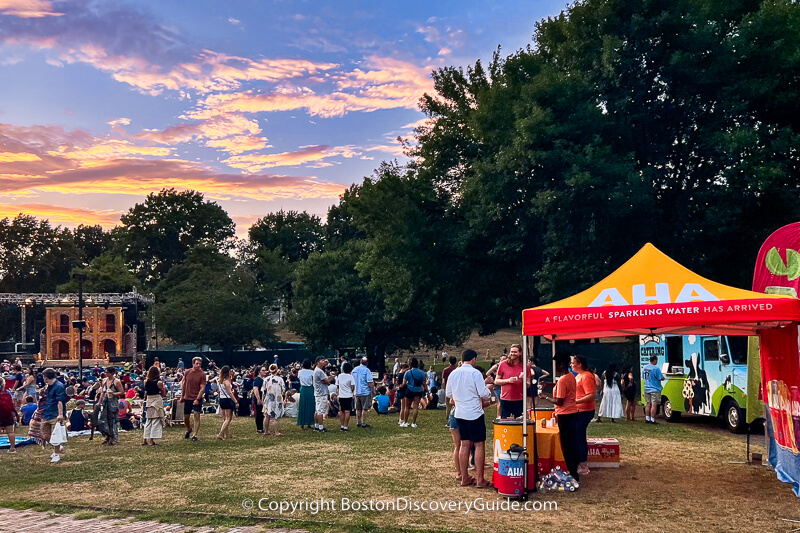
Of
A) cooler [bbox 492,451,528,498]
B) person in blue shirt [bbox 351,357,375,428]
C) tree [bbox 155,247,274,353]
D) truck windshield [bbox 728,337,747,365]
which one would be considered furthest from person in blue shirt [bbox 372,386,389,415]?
tree [bbox 155,247,274,353]

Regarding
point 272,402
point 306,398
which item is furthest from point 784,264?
point 306,398

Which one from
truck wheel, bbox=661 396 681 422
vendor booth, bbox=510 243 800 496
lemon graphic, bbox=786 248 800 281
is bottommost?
truck wheel, bbox=661 396 681 422

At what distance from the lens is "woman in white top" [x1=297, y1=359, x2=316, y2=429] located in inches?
645

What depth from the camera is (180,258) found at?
4021 inches

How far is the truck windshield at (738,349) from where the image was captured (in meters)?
15.6

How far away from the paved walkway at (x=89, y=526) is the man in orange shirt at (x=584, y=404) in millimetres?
4198

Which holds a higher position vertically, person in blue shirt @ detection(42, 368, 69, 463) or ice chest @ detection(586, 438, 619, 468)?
person in blue shirt @ detection(42, 368, 69, 463)

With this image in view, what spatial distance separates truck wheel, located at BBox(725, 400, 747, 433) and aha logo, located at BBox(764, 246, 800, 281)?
692 cm

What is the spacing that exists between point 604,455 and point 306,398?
7.70 m

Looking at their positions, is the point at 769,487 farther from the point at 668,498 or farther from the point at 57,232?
the point at 57,232

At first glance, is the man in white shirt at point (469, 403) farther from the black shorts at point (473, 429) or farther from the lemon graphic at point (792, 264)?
the lemon graphic at point (792, 264)

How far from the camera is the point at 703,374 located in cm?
1712

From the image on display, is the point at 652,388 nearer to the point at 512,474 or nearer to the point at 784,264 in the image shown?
the point at 784,264

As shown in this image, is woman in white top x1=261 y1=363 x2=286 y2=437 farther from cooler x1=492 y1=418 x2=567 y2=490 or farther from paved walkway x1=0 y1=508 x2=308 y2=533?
paved walkway x1=0 y1=508 x2=308 y2=533
